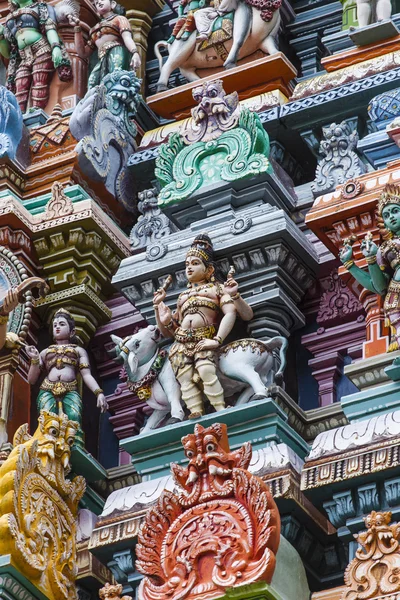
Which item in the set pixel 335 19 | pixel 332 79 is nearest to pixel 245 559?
pixel 332 79

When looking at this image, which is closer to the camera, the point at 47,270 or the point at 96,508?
the point at 96,508

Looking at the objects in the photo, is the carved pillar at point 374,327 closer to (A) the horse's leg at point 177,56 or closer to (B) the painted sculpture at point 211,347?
(B) the painted sculpture at point 211,347

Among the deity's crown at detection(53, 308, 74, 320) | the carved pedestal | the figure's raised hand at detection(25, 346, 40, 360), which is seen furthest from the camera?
the carved pedestal

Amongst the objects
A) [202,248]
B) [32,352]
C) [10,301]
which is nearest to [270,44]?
[202,248]

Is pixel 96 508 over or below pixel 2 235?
below

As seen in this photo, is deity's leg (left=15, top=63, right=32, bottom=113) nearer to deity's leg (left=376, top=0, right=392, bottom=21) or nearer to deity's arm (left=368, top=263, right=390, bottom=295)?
deity's leg (left=376, top=0, right=392, bottom=21)

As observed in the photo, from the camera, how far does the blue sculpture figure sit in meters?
27.4

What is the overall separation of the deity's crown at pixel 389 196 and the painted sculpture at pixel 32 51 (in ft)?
20.8

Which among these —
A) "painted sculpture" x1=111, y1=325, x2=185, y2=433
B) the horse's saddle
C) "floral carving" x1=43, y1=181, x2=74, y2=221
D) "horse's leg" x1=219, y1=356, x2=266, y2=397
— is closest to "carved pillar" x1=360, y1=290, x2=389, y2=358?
"horse's leg" x1=219, y1=356, x2=266, y2=397

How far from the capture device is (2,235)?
26719 mm

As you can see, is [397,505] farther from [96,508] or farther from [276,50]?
[276,50]

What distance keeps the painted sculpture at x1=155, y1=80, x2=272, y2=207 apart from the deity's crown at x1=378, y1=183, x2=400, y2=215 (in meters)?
1.88

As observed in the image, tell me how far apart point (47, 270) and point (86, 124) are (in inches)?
72.3

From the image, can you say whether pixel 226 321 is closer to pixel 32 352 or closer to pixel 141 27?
pixel 32 352
